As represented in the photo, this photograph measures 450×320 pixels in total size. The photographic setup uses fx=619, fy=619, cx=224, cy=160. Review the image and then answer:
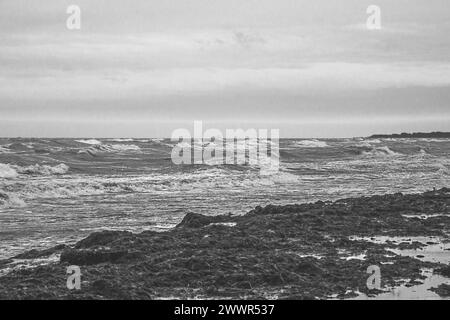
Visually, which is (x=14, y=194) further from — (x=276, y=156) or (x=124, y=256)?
(x=276, y=156)

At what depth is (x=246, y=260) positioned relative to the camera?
9633mm

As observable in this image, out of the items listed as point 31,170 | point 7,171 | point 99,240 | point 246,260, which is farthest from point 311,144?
point 246,260

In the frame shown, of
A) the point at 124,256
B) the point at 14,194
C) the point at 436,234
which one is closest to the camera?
the point at 124,256

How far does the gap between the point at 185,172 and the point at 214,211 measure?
1672 centimetres

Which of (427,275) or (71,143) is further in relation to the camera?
(71,143)

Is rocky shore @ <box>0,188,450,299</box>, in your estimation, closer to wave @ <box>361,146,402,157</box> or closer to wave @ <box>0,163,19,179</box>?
wave @ <box>0,163,19,179</box>

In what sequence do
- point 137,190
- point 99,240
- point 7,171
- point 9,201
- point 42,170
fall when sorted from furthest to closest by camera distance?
point 42,170, point 7,171, point 137,190, point 9,201, point 99,240

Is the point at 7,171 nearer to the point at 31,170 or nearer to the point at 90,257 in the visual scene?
the point at 31,170

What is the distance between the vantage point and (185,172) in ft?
114

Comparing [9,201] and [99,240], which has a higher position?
[99,240]

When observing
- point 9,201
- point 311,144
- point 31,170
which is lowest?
point 9,201

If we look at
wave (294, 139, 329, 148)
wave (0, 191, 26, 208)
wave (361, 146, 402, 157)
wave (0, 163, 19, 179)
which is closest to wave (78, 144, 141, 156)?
wave (0, 163, 19, 179)

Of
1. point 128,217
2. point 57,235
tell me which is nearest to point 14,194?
point 128,217
